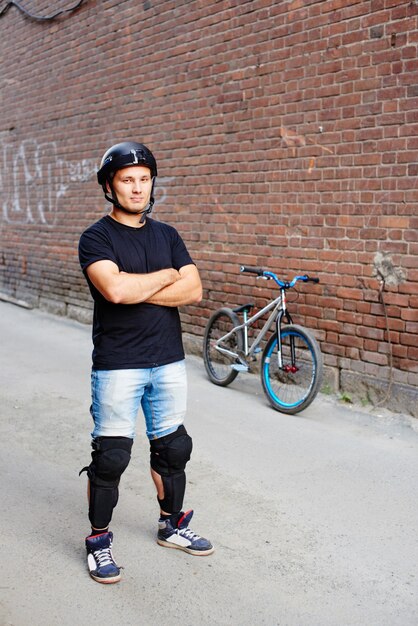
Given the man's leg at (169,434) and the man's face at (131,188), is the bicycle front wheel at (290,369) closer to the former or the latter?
the man's leg at (169,434)

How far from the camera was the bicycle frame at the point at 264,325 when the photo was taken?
6.60 meters

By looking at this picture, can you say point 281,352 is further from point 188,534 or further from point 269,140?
point 188,534

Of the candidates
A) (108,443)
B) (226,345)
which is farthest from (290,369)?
(108,443)

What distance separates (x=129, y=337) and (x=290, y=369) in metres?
3.19

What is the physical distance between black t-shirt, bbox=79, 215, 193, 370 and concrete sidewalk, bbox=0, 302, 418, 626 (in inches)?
38.5

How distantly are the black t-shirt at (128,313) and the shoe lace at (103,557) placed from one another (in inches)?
32.9

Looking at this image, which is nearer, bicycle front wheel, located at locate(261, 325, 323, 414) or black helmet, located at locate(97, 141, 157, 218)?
black helmet, located at locate(97, 141, 157, 218)

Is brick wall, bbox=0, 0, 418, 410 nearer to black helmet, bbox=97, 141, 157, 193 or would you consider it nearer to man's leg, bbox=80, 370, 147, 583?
black helmet, bbox=97, 141, 157, 193

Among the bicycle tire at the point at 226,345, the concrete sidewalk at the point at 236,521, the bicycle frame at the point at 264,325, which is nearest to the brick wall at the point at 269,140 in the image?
the bicycle frame at the point at 264,325

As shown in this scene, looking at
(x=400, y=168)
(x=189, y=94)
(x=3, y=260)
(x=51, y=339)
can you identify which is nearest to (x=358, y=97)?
(x=400, y=168)

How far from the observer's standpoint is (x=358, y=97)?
20.4 feet

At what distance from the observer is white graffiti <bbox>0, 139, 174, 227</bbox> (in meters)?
11.0

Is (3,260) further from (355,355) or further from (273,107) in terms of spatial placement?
(355,355)

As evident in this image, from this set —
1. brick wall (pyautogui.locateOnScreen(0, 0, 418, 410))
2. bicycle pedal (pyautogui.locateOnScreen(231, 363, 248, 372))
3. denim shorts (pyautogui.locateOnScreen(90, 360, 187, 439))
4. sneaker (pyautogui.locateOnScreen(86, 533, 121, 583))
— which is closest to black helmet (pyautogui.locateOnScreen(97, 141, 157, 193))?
denim shorts (pyautogui.locateOnScreen(90, 360, 187, 439))
